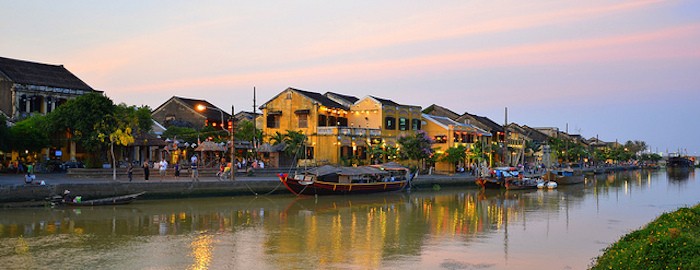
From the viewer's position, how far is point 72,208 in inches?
1308

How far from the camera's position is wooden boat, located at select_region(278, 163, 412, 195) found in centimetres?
4486

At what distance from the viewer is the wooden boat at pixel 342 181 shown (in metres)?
44.9

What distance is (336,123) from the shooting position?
6700 cm

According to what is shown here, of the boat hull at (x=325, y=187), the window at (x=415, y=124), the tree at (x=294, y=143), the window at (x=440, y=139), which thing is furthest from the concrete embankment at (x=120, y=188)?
the window at (x=440, y=139)

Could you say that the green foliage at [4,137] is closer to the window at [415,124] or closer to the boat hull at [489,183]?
the boat hull at [489,183]

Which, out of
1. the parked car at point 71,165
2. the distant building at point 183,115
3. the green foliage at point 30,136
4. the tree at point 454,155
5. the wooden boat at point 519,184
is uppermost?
the distant building at point 183,115

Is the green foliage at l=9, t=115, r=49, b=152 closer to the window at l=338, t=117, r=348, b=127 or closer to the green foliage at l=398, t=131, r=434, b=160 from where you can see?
the window at l=338, t=117, r=348, b=127

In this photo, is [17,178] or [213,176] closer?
[17,178]

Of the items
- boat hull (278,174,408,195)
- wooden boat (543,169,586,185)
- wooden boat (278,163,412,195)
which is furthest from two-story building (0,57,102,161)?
wooden boat (543,169,586,185)

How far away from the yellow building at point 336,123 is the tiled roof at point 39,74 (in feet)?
63.7

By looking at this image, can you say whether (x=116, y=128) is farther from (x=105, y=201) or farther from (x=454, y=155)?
(x=454, y=155)

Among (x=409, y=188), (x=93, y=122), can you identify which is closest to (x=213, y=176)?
(x=93, y=122)

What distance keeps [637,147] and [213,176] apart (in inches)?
7119

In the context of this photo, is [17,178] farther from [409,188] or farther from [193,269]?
[409,188]
